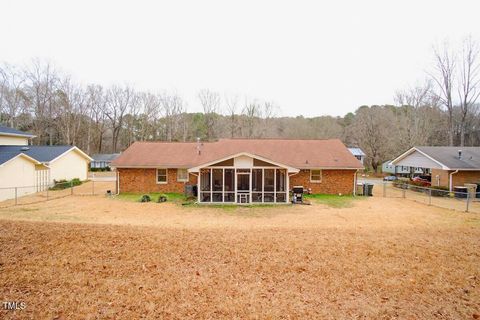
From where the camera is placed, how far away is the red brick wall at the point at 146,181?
21000 mm

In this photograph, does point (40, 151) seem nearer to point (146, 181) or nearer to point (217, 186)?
point (146, 181)

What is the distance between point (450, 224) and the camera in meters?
11.9

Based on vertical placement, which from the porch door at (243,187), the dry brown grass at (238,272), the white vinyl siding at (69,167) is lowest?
the dry brown grass at (238,272)

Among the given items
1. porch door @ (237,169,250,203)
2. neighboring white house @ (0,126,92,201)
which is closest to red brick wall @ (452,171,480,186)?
porch door @ (237,169,250,203)

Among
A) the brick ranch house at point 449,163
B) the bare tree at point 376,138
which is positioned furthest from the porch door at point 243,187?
the bare tree at point 376,138

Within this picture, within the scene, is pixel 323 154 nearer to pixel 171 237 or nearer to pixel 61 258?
pixel 171 237

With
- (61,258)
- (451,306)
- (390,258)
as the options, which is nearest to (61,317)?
(61,258)

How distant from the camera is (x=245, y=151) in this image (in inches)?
803

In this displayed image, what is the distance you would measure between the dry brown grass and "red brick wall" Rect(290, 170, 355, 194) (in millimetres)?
10844

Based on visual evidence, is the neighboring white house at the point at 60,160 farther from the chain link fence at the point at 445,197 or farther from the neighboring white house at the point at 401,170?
the neighboring white house at the point at 401,170

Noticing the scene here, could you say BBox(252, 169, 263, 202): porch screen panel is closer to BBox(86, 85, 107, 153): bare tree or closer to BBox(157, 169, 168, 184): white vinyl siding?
BBox(157, 169, 168, 184): white vinyl siding

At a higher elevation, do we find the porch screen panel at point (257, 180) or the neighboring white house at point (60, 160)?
the neighboring white house at point (60, 160)

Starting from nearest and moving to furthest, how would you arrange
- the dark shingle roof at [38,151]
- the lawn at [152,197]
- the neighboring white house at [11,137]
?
1. the lawn at [152,197]
2. the dark shingle roof at [38,151]
3. the neighboring white house at [11,137]

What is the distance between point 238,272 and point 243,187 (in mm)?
12821
